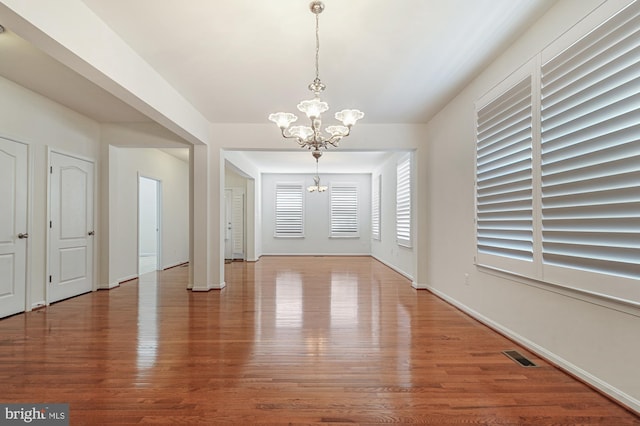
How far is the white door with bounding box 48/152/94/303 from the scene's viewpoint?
14.4 feet

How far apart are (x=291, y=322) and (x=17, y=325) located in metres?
3.01

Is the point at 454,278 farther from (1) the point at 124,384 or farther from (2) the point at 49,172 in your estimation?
(2) the point at 49,172

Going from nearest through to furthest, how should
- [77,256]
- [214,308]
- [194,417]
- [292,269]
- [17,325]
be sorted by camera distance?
1. [194,417]
2. [17,325]
3. [214,308]
4. [77,256]
5. [292,269]

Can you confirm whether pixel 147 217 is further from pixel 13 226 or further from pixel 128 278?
pixel 13 226

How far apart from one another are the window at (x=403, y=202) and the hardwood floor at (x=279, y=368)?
217 centimetres

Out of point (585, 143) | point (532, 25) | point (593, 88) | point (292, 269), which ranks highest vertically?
point (532, 25)

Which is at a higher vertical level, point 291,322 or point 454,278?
point 454,278

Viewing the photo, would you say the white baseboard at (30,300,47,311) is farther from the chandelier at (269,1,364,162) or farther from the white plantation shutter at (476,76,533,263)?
the white plantation shutter at (476,76,533,263)

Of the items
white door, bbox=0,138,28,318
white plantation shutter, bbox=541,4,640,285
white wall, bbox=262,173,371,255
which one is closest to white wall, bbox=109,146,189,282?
white door, bbox=0,138,28,318

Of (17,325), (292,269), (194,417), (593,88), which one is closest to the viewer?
(194,417)

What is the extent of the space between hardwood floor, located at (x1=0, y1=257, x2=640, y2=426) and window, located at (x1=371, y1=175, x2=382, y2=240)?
4.81 metres

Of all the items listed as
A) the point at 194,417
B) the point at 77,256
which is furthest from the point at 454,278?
the point at 77,256

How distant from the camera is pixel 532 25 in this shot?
2650 mm

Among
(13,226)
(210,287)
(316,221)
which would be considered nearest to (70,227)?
(13,226)
